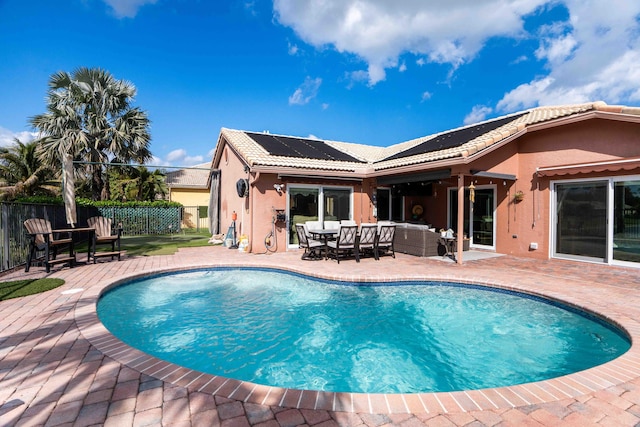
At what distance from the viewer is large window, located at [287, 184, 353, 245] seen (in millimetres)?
12500

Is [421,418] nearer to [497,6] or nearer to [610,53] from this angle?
[497,6]

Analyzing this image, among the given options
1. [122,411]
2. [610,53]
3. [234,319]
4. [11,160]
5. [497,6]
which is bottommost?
[234,319]

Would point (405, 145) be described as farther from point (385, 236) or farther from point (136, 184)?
point (136, 184)

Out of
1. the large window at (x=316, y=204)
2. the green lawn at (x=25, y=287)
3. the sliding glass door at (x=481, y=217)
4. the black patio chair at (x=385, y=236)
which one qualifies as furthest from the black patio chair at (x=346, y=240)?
the green lawn at (x=25, y=287)

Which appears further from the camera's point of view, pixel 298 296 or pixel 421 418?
pixel 298 296

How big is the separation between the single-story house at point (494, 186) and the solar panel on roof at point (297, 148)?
0.32 ft

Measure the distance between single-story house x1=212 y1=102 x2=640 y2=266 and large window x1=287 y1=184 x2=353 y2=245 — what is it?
4 centimetres

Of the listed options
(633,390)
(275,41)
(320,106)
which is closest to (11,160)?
(275,41)

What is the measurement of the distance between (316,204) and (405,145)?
309 inches

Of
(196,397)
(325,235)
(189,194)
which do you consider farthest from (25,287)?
(189,194)

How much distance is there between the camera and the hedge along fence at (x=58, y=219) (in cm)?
796

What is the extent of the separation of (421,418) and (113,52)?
65.3 feet

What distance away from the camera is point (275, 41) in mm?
16484

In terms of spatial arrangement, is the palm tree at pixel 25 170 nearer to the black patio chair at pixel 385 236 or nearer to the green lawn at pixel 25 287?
the green lawn at pixel 25 287
